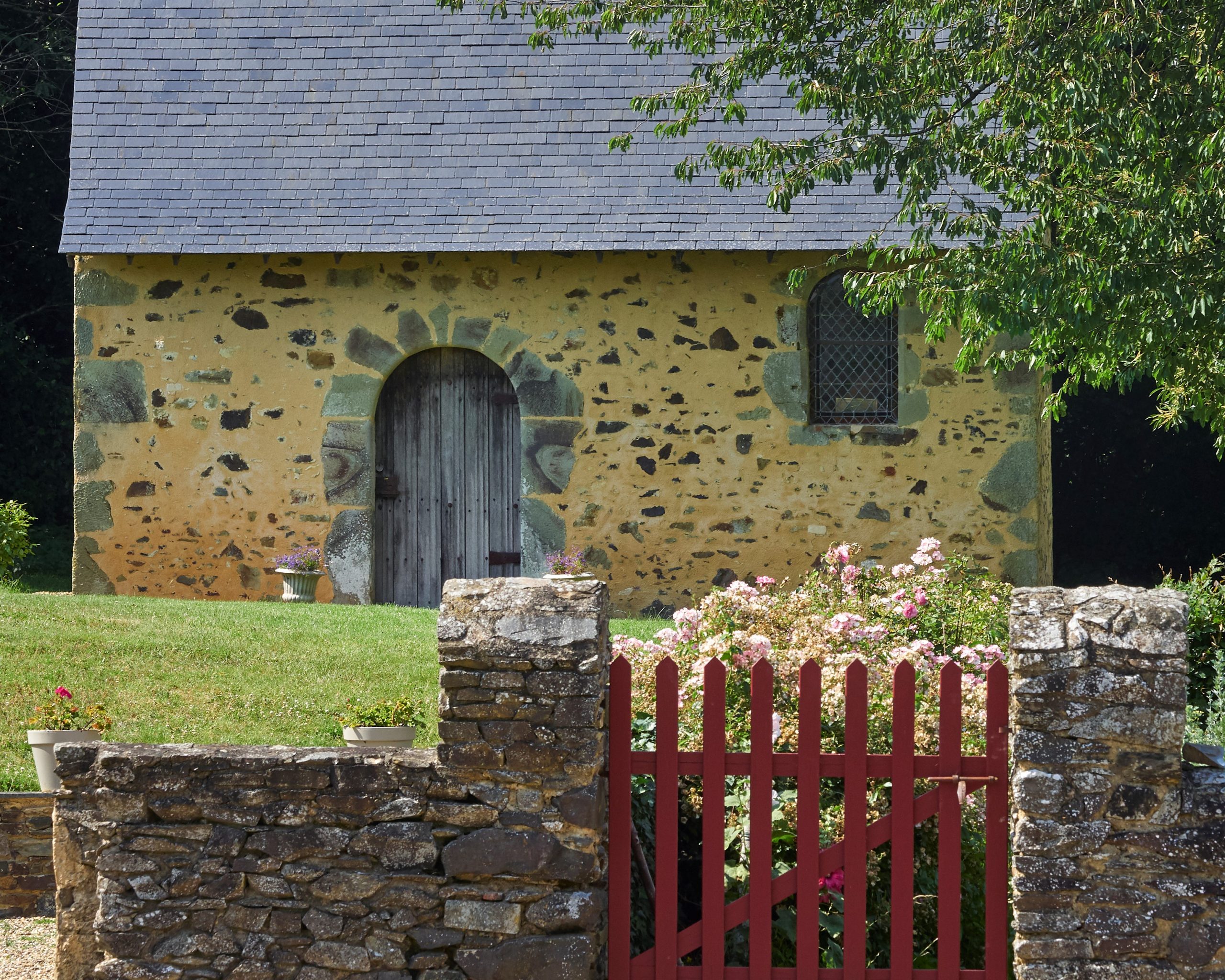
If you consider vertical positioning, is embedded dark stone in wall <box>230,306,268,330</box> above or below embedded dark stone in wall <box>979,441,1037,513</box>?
above

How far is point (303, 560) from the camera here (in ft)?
35.8

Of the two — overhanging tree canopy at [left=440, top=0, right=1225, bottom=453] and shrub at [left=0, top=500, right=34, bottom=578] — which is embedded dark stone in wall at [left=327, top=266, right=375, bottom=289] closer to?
overhanging tree canopy at [left=440, top=0, right=1225, bottom=453]

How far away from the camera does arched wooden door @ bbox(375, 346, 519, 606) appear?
11.4 m

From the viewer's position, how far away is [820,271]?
10914 mm

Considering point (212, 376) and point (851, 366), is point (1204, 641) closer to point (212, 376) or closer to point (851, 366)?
point (851, 366)

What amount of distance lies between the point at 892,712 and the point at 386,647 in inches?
190

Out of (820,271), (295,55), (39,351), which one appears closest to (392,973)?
(820,271)

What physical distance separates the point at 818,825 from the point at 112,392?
351 inches

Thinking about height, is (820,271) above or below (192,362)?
above

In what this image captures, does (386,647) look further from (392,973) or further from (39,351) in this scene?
(39,351)

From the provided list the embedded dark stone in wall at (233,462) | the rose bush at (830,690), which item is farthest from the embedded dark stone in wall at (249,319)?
the rose bush at (830,690)

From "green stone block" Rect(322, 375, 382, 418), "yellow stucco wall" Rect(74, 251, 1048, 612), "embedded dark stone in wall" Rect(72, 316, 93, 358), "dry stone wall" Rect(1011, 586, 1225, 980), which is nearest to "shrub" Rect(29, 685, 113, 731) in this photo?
"dry stone wall" Rect(1011, 586, 1225, 980)

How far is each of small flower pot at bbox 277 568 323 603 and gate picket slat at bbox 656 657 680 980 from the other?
7433mm

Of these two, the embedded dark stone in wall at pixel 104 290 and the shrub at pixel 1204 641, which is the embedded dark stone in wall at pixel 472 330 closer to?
the embedded dark stone in wall at pixel 104 290
